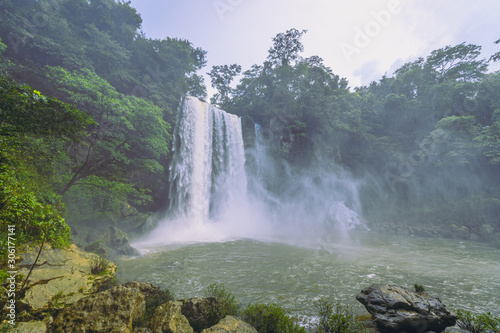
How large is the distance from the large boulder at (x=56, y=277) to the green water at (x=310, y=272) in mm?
1912

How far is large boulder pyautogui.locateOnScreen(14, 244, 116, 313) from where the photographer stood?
12.4ft

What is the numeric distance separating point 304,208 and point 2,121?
2523 centimetres

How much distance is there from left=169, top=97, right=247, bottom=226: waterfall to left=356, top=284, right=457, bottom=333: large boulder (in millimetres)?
16276

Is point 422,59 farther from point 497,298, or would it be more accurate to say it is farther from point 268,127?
point 497,298

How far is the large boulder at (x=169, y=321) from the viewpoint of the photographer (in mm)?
3292

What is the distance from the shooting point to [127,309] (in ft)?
11.3

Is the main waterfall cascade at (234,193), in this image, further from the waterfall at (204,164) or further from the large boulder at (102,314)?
the large boulder at (102,314)

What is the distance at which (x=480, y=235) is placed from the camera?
1755 centimetres

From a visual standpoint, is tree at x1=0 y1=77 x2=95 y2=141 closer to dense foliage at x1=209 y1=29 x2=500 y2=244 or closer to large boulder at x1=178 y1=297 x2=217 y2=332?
large boulder at x1=178 y1=297 x2=217 y2=332

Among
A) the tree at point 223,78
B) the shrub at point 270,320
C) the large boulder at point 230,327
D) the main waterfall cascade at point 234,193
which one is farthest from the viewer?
the tree at point 223,78

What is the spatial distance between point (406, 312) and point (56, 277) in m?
7.44

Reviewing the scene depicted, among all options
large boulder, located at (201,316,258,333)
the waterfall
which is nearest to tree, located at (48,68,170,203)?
the waterfall

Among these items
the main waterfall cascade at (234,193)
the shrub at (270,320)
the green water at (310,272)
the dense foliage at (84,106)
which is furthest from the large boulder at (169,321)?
the main waterfall cascade at (234,193)

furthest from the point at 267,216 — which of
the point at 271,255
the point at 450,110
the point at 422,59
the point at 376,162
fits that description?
the point at 422,59
